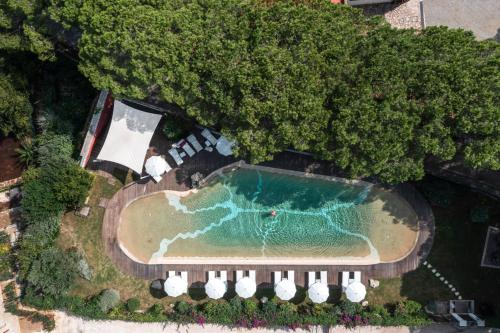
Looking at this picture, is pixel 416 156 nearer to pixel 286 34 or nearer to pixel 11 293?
pixel 286 34

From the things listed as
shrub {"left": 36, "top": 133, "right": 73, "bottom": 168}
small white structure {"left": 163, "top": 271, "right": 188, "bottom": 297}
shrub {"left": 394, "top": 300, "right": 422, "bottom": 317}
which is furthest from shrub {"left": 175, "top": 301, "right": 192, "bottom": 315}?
shrub {"left": 394, "top": 300, "right": 422, "bottom": 317}

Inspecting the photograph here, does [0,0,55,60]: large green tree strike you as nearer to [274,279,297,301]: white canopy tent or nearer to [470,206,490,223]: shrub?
[274,279,297,301]: white canopy tent

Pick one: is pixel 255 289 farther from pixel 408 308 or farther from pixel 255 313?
pixel 408 308

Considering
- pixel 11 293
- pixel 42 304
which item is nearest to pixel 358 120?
pixel 42 304

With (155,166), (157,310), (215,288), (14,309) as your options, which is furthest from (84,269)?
(215,288)

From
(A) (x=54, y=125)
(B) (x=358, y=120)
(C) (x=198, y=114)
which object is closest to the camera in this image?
(B) (x=358, y=120)

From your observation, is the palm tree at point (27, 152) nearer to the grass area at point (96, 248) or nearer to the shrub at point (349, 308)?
the grass area at point (96, 248)

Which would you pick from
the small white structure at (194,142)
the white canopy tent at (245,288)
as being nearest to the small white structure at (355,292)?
the white canopy tent at (245,288)
